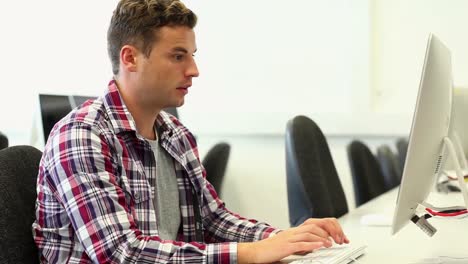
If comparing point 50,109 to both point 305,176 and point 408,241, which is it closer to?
point 305,176

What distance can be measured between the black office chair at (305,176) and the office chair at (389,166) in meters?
0.99

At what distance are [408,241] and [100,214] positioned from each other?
2.46 ft

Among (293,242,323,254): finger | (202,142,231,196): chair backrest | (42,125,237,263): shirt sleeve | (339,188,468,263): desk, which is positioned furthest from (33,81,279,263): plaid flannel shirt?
(202,142,231,196): chair backrest

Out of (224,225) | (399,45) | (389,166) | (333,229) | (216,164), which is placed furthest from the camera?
(399,45)

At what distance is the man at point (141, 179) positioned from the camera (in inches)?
43.1

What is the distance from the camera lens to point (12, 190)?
1.16 meters

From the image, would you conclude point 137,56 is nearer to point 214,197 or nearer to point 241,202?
point 214,197

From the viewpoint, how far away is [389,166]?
297cm

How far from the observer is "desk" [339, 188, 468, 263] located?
124cm

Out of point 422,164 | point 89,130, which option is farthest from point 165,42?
point 422,164

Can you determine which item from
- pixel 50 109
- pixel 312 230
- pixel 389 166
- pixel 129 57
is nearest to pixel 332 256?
pixel 312 230

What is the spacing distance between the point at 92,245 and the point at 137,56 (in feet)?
1.62

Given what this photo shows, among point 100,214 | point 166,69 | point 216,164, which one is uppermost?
point 166,69

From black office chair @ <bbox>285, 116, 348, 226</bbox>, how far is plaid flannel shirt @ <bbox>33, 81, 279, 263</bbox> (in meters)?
0.45
